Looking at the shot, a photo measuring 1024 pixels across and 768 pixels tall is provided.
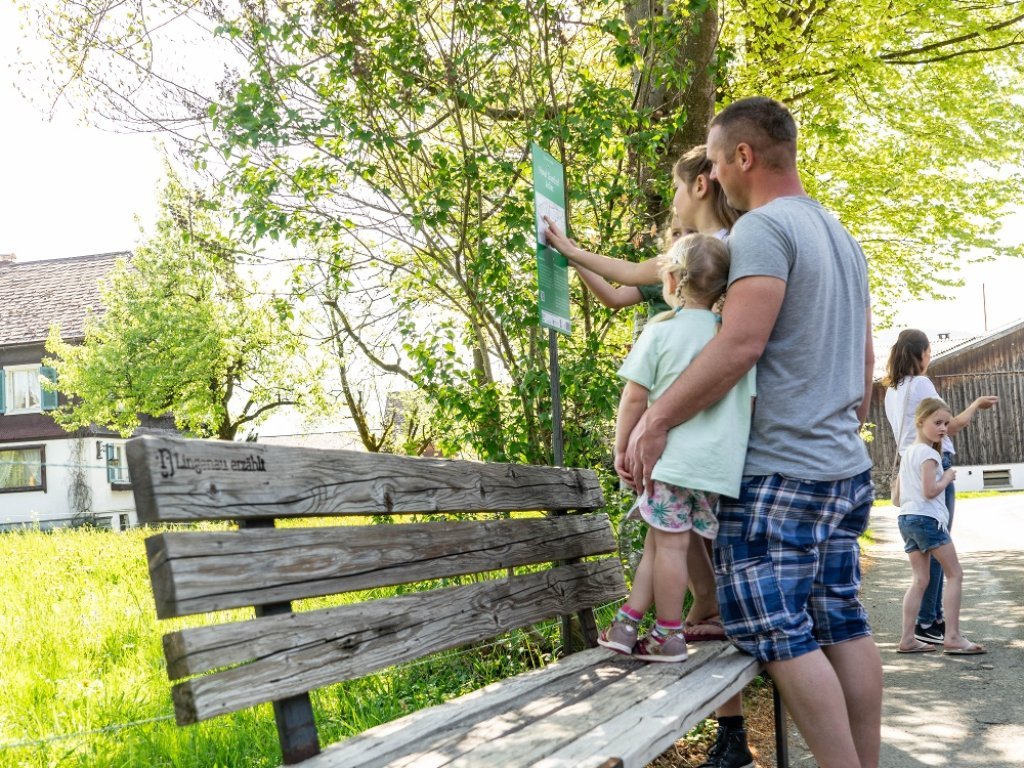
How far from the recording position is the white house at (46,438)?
37.4m

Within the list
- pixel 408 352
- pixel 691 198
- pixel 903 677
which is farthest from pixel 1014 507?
pixel 691 198

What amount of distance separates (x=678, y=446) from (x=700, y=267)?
56 cm

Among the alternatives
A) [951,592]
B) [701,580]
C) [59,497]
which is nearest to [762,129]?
[701,580]

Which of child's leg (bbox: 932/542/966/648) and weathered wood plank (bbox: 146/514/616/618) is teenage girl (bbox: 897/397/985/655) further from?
weathered wood plank (bbox: 146/514/616/618)

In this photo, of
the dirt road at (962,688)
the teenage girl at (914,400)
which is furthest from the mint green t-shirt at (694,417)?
the teenage girl at (914,400)

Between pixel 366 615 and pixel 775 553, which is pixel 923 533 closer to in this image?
pixel 775 553

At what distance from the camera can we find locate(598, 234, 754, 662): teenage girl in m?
3.11

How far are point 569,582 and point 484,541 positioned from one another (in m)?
0.71

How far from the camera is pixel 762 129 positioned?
3.15m

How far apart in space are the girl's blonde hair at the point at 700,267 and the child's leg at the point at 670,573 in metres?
0.72

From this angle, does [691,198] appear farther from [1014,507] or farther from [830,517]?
[1014,507]

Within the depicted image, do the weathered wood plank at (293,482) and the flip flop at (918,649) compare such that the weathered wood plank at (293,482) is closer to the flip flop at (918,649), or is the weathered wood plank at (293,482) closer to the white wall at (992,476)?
the flip flop at (918,649)

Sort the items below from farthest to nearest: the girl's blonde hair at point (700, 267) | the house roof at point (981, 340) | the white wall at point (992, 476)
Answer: the house roof at point (981, 340) < the white wall at point (992, 476) < the girl's blonde hair at point (700, 267)

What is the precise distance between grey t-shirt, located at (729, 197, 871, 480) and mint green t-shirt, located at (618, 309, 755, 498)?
0.06 metres
